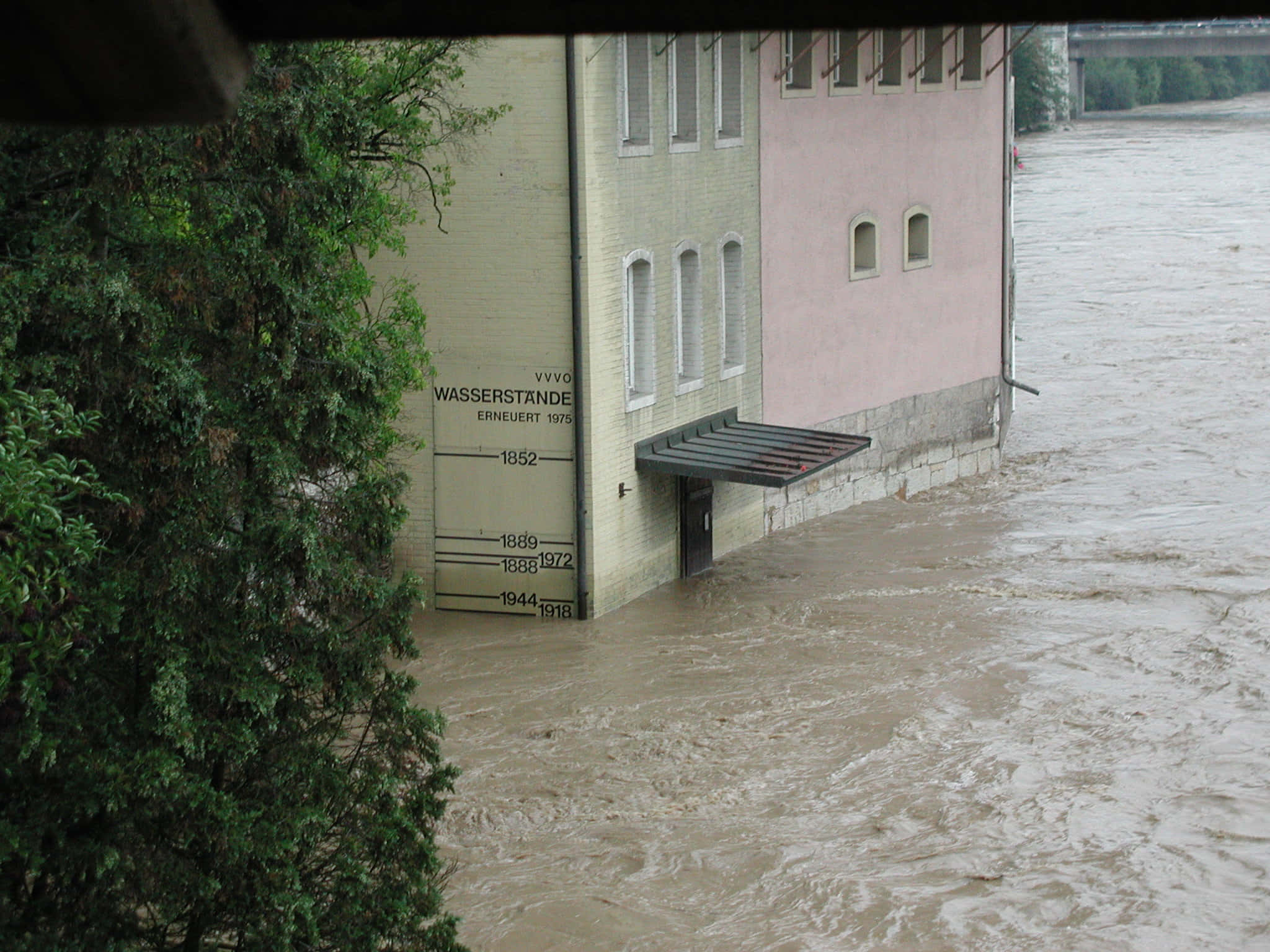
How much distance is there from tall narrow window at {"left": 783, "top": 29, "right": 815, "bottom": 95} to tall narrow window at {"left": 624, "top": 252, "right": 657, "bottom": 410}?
14.1ft

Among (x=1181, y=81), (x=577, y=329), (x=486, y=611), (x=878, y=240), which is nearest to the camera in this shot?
(x=577, y=329)

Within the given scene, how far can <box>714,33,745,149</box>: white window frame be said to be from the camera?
912 inches

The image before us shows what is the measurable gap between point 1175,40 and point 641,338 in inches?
2000

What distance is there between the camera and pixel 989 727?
59.8 feet

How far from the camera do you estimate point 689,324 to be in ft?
77.3

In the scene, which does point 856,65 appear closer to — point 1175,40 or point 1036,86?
point 1175,40

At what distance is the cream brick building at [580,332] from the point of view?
2050cm

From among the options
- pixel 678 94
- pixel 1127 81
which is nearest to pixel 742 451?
pixel 678 94

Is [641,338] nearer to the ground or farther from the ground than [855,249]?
nearer to the ground

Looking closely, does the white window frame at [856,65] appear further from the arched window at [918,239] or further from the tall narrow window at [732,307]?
the tall narrow window at [732,307]

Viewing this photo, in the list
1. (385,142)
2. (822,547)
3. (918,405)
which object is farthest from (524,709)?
(918,405)

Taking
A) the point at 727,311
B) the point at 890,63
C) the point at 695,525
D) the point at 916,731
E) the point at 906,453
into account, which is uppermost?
the point at 890,63

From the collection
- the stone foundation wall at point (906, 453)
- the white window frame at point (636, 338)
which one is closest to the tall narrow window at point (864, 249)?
the stone foundation wall at point (906, 453)

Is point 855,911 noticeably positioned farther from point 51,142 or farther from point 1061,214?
point 1061,214
